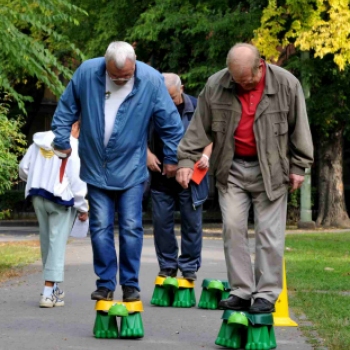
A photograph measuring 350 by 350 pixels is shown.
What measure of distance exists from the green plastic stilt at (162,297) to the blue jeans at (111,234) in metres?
1.78

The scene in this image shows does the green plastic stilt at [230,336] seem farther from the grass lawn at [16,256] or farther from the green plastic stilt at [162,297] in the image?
the grass lawn at [16,256]

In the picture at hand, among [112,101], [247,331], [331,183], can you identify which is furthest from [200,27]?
[247,331]

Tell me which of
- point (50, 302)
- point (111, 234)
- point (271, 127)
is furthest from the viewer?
point (50, 302)

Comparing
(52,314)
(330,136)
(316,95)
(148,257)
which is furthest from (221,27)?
(52,314)

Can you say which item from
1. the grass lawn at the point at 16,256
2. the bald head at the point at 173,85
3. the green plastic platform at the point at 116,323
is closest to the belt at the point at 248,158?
the green plastic platform at the point at 116,323

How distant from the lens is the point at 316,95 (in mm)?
27938

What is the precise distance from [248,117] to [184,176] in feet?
1.90

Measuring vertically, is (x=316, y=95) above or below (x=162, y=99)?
above

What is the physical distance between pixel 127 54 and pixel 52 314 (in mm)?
2433

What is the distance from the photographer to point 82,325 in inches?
328

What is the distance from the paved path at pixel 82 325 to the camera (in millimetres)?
7371

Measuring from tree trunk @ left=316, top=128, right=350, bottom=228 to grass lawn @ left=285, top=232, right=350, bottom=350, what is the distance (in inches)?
362

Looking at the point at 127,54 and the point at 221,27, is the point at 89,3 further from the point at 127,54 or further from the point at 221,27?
the point at 127,54

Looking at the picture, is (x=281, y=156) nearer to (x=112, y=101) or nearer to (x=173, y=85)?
(x=112, y=101)
